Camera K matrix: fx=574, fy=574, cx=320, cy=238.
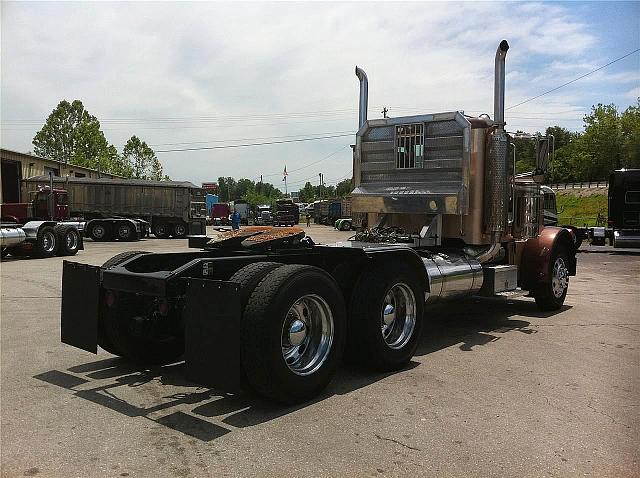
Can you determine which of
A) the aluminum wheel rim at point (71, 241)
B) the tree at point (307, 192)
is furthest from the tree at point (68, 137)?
the tree at point (307, 192)

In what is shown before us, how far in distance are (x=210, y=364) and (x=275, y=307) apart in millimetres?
646

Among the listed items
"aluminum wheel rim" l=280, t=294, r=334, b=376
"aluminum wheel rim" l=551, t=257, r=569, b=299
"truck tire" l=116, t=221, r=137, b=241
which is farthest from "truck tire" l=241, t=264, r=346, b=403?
"truck tire" l=116, t=221, r=137, b=241

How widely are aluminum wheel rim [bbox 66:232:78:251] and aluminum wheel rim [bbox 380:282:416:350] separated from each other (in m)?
16.9

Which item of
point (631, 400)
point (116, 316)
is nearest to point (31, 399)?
Result: point (116, 316)

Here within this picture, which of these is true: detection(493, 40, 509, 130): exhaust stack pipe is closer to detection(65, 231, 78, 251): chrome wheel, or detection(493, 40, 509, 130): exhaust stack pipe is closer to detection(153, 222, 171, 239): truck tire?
detection(65, 231, 78, 251): chrome wheel

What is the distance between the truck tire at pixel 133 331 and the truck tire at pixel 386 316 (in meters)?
1.73

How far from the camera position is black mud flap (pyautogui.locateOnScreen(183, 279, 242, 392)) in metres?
4.24

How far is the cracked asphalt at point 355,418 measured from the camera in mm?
3633

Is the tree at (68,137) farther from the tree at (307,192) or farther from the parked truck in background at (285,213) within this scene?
the tree at (307,192)

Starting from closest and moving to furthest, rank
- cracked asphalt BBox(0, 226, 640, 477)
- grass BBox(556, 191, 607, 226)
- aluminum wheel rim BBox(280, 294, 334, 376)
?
1. cracked asphalt BBox(0, 226, 640, 477)
2. aluminum wheel rim BBox(280, 294, 334, 376)
3. grass BBox(556, 191, 607, 226)

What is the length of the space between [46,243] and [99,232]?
1178cm

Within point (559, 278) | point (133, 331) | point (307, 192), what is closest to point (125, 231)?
point (559, 278)

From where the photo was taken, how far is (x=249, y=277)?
4617mm

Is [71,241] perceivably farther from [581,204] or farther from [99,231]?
[581,204]
